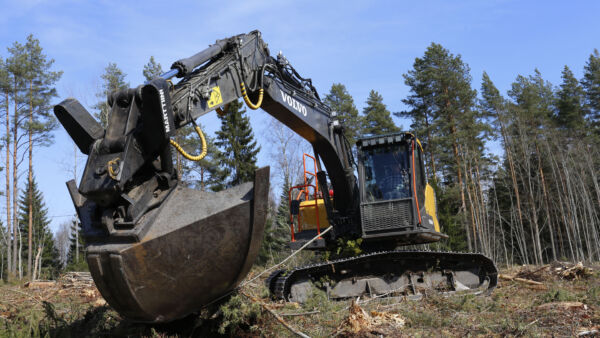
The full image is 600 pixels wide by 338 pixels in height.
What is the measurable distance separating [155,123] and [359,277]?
5.26 meters

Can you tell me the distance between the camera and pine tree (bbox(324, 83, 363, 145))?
3662 centimetres

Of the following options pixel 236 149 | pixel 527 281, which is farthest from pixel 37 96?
pixel 527 281

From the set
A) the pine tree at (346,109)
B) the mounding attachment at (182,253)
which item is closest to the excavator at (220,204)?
the mounding attachment at (182,253)

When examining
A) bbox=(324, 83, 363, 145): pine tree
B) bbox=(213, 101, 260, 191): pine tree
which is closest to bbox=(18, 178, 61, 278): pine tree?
bbox=(213, 101, 260, 191): pine tree

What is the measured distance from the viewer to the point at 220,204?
3625 mm

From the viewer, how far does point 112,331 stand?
15.4ft

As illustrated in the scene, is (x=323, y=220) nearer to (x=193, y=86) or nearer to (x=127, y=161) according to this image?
(x=193, y=86)

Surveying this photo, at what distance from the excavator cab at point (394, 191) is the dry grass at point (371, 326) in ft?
4.05

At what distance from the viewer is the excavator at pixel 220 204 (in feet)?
11.3

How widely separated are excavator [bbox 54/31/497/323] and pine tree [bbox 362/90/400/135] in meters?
27.9

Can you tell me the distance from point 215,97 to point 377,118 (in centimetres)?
3283

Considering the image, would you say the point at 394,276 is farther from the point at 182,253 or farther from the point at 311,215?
the point at 182,253

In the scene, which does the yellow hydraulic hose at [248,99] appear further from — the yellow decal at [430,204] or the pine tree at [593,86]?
the pine tree at [593,86]

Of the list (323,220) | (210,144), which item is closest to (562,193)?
(210,144)
